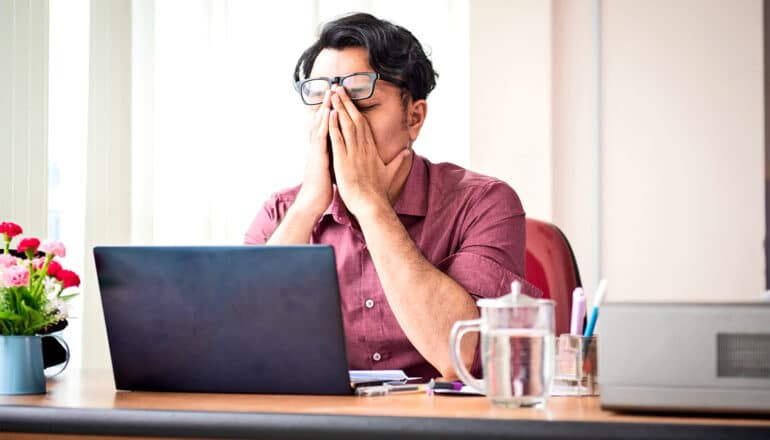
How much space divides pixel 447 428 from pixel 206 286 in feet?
1.07

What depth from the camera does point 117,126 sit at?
2.35 m

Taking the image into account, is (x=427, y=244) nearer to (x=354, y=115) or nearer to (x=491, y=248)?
(x=491, y=248)

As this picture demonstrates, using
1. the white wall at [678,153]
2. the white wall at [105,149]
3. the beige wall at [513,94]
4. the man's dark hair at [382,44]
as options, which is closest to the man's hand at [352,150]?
the man's dark hair at [382,44]

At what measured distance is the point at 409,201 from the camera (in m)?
1.69

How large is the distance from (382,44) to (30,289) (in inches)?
31.0

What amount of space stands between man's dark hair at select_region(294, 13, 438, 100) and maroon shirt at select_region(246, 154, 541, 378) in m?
0.16

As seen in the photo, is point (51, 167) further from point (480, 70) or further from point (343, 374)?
point (343, 374)

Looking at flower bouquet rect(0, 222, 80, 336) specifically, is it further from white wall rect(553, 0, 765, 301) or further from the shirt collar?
white wall rect(553, 0, 765, 301)

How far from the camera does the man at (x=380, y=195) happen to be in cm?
155

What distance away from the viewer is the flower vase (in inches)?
42.4

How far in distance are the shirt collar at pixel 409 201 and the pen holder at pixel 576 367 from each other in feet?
1.97

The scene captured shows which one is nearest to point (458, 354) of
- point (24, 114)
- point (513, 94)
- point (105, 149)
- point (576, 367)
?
point (576, 367)

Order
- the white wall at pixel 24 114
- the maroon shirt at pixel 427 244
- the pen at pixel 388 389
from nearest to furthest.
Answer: the pen at pixel 388 389 → the maroon shirt at pixel 427 244 → the white wall at pixel 24 114

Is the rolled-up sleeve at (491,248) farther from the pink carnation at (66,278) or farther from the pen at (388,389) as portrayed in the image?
the pink carnation at (66,278)
